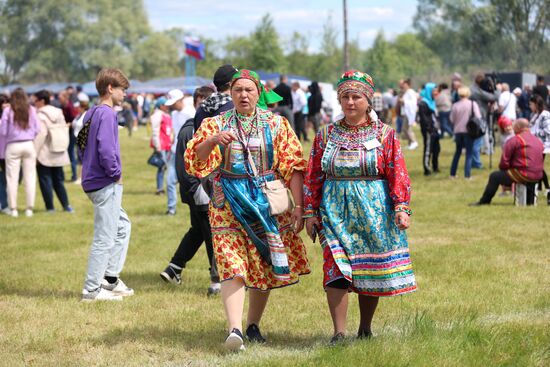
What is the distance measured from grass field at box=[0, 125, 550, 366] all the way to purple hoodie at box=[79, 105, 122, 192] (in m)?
1.13

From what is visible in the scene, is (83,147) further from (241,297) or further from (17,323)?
(241,297)

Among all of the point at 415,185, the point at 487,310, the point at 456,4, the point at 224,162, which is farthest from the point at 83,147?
the point at 456,4

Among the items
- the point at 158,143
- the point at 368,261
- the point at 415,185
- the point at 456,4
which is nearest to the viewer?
the point at 368,261

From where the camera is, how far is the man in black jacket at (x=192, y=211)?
805cm

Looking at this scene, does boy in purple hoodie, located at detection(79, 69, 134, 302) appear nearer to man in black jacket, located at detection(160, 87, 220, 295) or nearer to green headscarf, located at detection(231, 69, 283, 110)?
man in black jacket, located at detection(160, 87, 220, 295)

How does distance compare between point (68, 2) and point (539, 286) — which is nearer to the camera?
point (539, 286)

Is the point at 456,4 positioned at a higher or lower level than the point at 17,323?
higher

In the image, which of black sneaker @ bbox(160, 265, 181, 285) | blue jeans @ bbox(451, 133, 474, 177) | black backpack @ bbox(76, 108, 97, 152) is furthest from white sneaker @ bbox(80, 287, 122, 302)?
blue jeans @ bbox(451, 133, 474, 177)

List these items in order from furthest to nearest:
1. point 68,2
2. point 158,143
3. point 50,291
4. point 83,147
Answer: point 68,2, point 158,143, point 50,291, point 83,147

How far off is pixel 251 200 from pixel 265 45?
78334 millimetres

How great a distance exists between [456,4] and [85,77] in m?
48.4

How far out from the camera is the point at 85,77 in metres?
110

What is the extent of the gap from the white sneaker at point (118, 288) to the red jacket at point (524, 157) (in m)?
7.25

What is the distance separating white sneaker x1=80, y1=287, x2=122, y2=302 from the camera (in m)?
8.06
